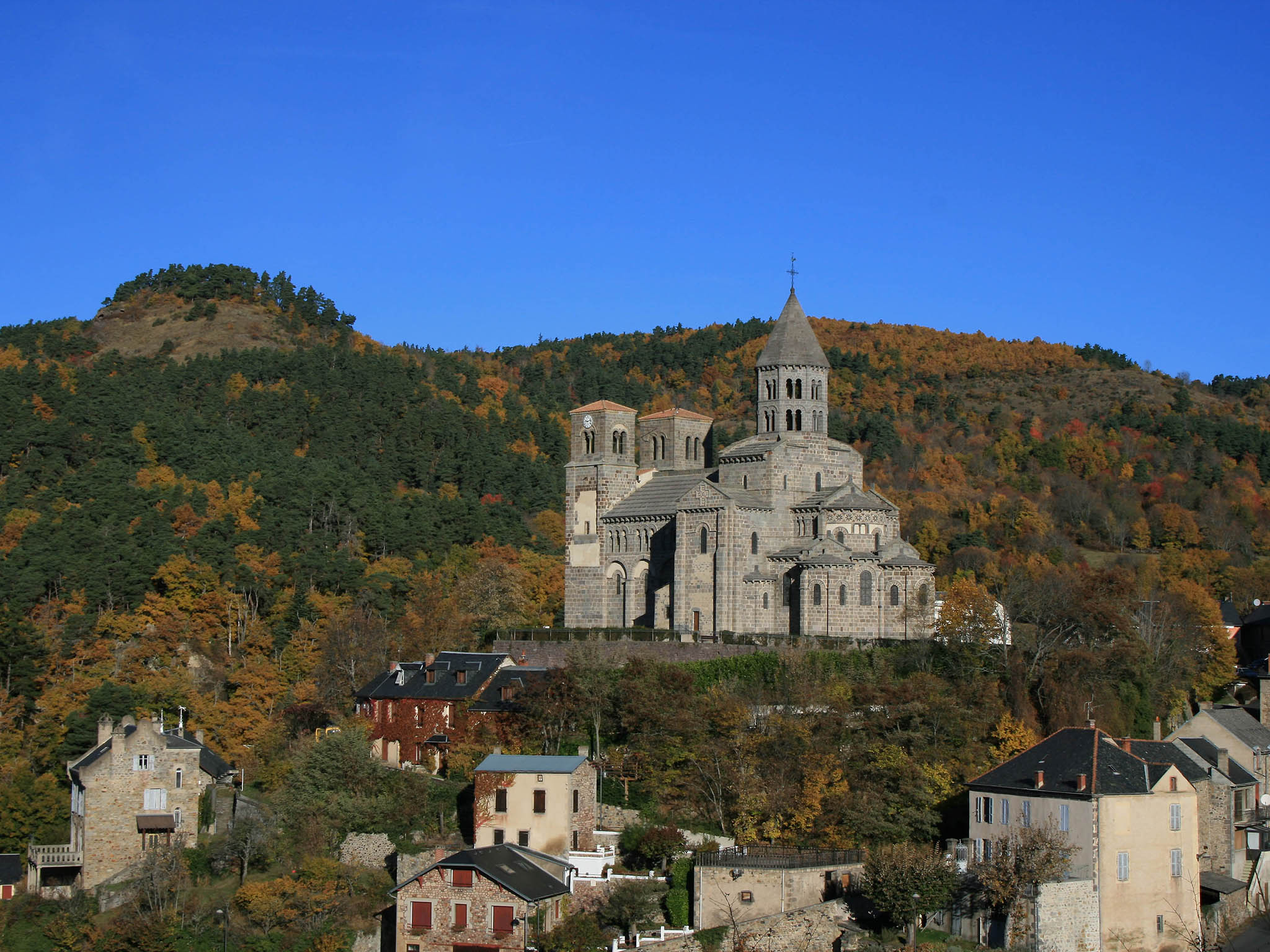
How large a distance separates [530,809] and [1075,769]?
16.5 metres

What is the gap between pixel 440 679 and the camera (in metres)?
58.2

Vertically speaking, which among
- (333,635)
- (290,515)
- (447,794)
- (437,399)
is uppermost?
(437,399)

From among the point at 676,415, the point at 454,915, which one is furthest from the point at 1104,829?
the point at 676,415

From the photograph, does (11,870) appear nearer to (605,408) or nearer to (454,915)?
(454,915)

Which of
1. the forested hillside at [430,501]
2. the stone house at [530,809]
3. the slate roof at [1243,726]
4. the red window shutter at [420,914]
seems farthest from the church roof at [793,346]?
the red window shutter at [420,914]

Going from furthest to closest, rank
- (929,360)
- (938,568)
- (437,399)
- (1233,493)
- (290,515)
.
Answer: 1. (929,360)
2. (437,399)
3. (1233,493)
4. (938,568)
5. (290,515)

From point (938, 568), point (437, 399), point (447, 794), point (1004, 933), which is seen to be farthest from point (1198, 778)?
point (437, 399)

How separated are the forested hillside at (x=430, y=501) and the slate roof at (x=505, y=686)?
25.3 ft

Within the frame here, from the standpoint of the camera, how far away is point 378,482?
108062 millimetres

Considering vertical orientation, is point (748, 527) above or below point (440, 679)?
above

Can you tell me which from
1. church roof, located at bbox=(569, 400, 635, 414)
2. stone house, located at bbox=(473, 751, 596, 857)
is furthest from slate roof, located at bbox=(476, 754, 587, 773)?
church roof, located at bbox=(569, 400, 635, 414)

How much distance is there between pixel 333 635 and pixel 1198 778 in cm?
3851

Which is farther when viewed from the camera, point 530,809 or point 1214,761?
point 1214,761

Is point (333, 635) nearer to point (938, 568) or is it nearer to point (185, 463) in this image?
point (185, 463)
